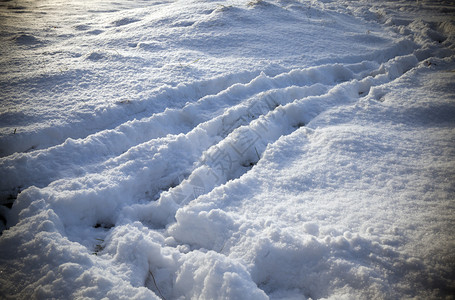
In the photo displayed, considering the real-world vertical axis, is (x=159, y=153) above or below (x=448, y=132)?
below

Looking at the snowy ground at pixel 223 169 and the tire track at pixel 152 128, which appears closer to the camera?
the snowy ground at pixel 223 169

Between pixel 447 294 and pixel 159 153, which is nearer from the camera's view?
pixel 447 294

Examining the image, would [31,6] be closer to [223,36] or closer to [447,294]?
[223,36]

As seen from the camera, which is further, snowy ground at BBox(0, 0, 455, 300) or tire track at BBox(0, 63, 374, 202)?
tire track at BBox(0, 63, 374, 202)

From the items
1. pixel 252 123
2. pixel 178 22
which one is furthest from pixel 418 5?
pixel 252 123

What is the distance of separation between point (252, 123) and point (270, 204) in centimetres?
80

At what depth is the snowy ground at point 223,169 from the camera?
105cm

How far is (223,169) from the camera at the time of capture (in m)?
1.69

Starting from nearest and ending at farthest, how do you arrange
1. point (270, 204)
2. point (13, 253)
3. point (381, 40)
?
1. point (13, 253)
2. point (270, 204)
3. point (381, 40)

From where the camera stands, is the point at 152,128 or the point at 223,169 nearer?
the point at 223,169

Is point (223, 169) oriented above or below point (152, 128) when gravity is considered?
below

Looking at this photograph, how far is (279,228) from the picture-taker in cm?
119

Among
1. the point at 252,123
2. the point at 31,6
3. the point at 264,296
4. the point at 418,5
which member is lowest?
the point at 264,296

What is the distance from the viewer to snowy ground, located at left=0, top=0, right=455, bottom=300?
3.46ft
